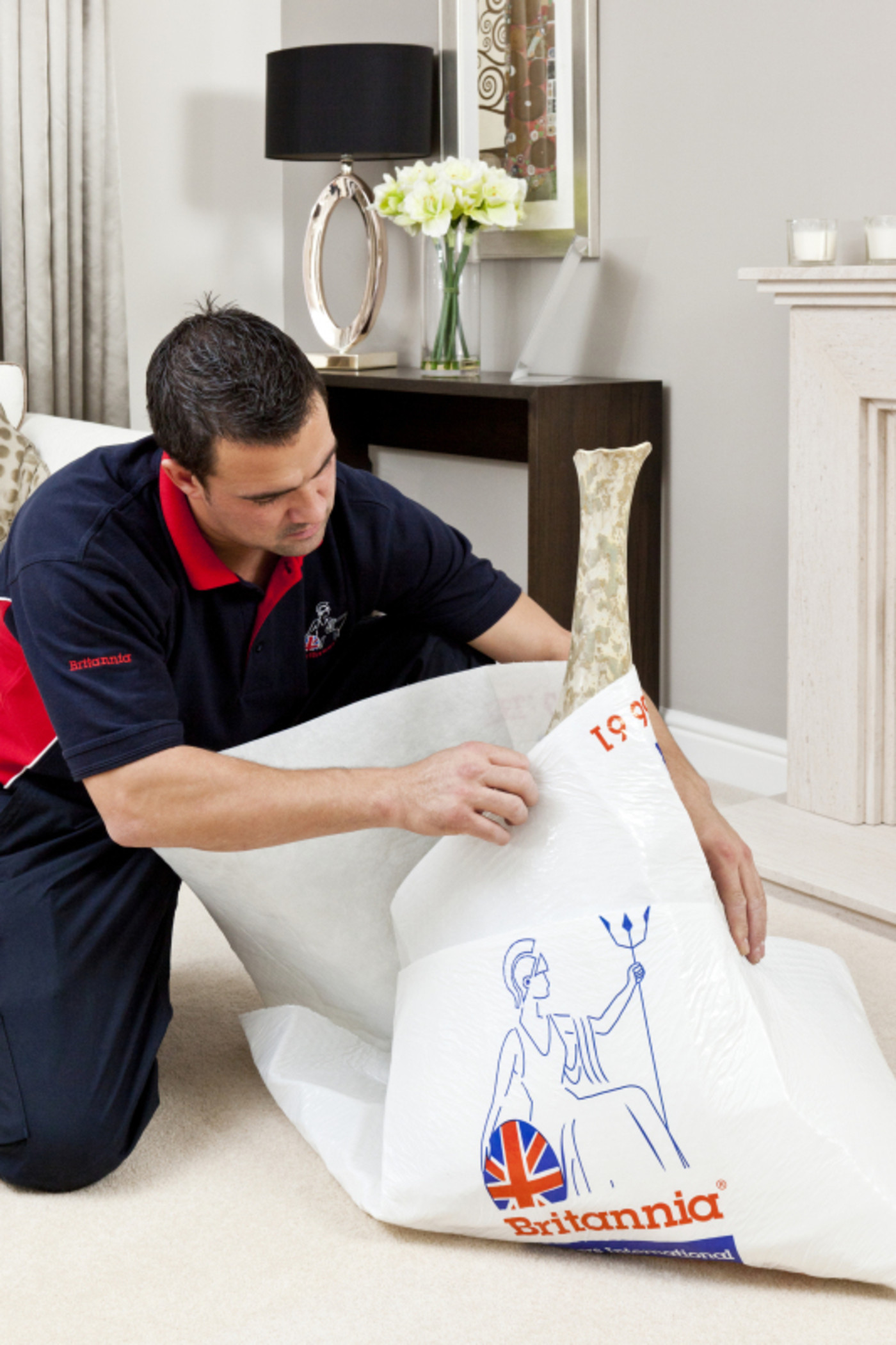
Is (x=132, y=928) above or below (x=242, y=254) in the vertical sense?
below

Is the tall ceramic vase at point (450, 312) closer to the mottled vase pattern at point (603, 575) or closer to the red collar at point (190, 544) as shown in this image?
the red collar at point (190, 544)

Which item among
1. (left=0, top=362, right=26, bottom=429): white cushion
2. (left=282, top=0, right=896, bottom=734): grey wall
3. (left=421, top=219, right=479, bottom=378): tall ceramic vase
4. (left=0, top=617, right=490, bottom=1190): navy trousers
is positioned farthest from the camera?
(left=421, top=219, right=479, bottom=378): tall ceramic vase

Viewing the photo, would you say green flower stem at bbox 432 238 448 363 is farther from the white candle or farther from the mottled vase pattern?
the mottled vase pattern

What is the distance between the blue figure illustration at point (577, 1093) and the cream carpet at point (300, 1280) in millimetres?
129

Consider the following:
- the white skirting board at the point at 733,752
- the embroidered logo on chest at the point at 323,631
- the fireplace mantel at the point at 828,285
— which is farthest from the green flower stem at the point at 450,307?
the embroidered logo on chest at the point at 323,631

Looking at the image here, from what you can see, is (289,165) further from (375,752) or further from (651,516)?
(375,752)

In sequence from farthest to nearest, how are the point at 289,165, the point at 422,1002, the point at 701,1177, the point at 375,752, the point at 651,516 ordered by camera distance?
the point at 289,165, the point at 651,516, the point at 375,752, the point at 422,1002, the point at 701,1177

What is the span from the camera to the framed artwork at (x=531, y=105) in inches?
108

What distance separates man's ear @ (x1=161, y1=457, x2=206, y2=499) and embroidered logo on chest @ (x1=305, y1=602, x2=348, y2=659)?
27 centimetres

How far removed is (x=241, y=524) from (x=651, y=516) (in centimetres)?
152

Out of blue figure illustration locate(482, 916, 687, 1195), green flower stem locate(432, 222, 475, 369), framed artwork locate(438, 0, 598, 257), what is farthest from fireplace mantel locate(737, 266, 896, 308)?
blue figure illustration locate(482, 916, 687, 1195)

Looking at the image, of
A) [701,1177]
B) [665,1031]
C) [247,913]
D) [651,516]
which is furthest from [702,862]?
[651,516]

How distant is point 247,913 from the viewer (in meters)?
1.46

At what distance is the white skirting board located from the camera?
2592 mm
